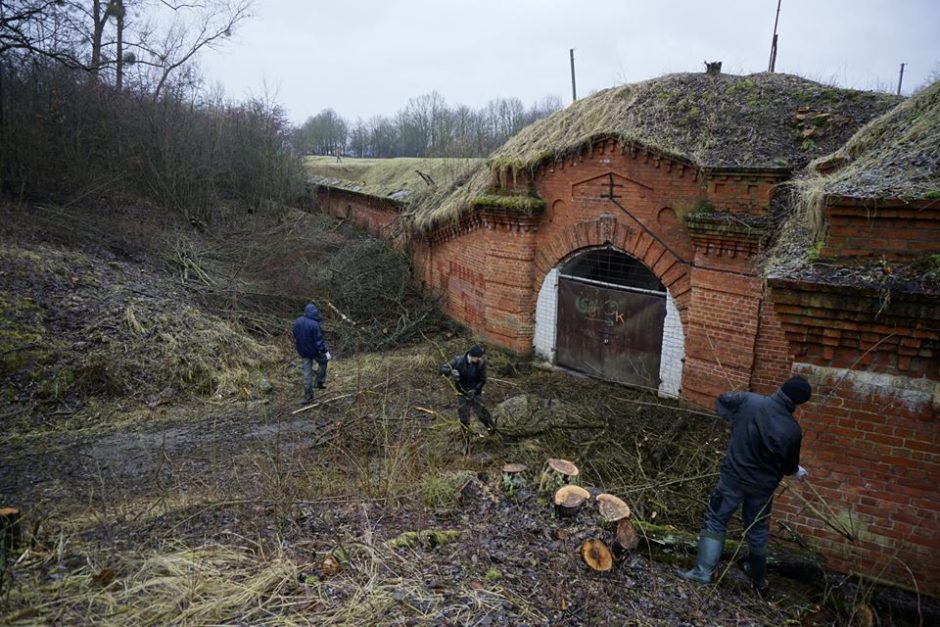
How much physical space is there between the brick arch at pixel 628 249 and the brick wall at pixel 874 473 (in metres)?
4.36

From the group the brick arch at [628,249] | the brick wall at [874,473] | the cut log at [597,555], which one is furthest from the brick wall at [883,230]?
the brick arch at [628,249]

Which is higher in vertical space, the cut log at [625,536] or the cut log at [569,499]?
the cut log at [569,499]

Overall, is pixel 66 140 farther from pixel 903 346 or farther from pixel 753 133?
pixel 903 346

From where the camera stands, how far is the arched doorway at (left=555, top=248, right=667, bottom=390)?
9.46 metres

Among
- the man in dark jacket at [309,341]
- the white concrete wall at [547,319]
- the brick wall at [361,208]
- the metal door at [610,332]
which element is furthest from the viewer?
the brick wall at [361,208]

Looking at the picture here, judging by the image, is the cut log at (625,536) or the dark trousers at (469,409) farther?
the dark trousers at (469,409)

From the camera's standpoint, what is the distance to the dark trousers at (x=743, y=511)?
4.45 meters

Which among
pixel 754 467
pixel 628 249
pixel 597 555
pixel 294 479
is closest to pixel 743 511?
pixel 754 467

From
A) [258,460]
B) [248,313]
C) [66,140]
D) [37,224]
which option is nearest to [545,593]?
[258,460]

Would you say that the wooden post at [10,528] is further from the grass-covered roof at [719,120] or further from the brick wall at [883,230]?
the grass-covered roof at [719,120]

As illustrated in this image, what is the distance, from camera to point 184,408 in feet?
29.9

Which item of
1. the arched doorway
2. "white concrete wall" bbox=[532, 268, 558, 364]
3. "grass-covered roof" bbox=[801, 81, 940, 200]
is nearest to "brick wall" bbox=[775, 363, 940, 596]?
"grass-covered roof" bbox=[801, 81, 940, 200]

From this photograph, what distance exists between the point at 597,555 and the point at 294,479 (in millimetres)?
3324

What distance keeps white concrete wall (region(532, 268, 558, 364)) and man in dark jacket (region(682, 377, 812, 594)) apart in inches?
246
